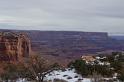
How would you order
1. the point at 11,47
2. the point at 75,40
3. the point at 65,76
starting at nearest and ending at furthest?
1. the point at 65,76
2. the point at 11,47
3. the point at 75,40

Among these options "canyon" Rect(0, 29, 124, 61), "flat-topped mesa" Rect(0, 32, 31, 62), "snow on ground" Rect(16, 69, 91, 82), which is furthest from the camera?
"canyon" Rect(0, 29, 124, 61)

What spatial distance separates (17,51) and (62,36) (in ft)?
382

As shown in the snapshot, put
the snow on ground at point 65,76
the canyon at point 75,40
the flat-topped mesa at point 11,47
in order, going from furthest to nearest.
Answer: the canyon at point 75,40 < the flat-topped mesa at point 11,47 < the snow on ground at point 65,76

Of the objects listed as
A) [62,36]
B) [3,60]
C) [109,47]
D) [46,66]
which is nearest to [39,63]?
[46,66]

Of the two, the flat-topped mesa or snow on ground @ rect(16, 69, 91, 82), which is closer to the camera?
snow on ground @ rect(16, 69, 91, 82)

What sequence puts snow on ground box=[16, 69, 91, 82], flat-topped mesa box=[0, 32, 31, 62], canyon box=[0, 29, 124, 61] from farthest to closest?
1. canyon box=[0, 29, 124, 61]
2. flat-topped mesa box=[0, 32, 31, 62]
3. snow on ground box=[16, 69, 91, 82]

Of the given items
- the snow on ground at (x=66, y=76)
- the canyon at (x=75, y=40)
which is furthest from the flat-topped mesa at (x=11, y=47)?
the canyon at (x=75, y=40)

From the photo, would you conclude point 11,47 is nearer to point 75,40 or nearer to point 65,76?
point 65,76

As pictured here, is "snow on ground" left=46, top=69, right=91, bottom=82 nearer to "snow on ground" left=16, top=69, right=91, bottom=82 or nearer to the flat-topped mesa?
"snow on ground" left=16, top=69, right=91, bottom=82

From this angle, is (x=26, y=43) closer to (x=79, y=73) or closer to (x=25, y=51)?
(x=25, y=51)

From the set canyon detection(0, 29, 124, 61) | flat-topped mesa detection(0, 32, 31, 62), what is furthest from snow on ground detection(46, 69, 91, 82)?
canyon detection(0, 29, 124, 61)

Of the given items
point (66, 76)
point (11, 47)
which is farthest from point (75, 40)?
point (66, 76)

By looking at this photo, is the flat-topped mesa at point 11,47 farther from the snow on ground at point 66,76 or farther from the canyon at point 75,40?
the canyon at point 75,40

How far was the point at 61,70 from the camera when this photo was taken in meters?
48.7
